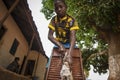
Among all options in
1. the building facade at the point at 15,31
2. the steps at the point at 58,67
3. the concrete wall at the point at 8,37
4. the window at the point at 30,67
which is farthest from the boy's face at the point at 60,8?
the window at the point at 30,67

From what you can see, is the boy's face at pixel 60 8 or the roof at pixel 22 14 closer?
the boy's face at pixel 60 8

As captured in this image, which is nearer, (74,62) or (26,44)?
(74,62)

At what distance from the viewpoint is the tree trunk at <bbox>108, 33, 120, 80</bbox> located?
8.55m

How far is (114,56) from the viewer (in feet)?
30.1

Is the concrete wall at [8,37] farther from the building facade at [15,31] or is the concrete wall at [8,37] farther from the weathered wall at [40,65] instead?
the weathered wall at [40,65]

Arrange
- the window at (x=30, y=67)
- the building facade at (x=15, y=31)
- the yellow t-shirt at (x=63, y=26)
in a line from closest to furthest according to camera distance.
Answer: the yellow t-shirt at (x=63, y=26) → the building facade at (x=15, y=31) → the window at (x=30, y=67)

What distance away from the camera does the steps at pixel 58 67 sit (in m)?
2.48

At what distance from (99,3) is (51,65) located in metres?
6.75

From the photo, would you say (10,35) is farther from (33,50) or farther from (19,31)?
(33,50)

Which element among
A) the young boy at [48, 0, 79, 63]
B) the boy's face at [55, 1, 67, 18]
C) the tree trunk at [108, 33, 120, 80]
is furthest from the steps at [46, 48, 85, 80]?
the tree trunk at [108, 33, 120, 80]

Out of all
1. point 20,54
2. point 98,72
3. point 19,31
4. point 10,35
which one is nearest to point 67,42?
point 10,35

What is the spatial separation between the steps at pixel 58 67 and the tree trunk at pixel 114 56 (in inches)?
250

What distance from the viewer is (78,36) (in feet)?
44.2

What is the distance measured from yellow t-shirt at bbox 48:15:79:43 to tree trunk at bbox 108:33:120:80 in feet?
21.0
